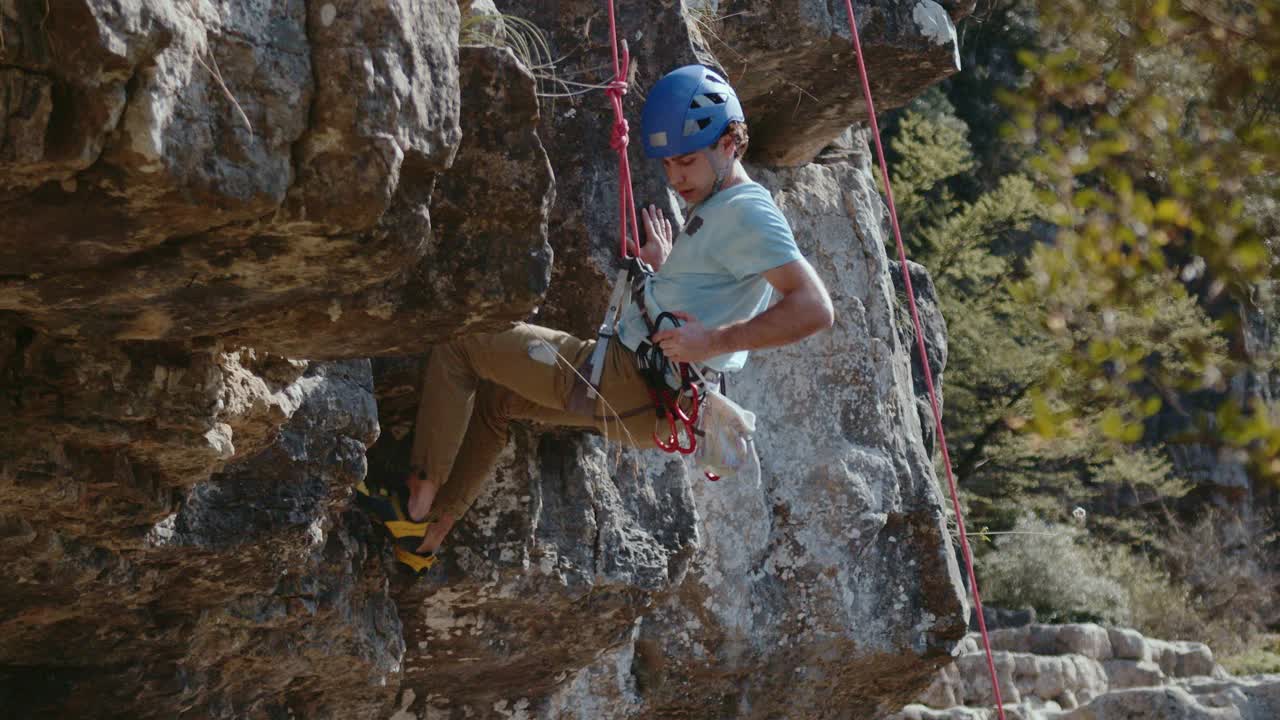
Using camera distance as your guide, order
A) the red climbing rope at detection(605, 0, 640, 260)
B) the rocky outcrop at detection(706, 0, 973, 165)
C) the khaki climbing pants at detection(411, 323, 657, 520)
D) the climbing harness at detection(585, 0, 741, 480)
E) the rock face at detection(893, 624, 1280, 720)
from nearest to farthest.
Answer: the climbing harness at detection(585, 0, 741, 480) < the khaki climbing pants at detection(411, 323, 657, 520) < the red climbing rope at detection(605, 0, 640, 260) < the rocky outcrop at detection(706, 0, 973, 165) < the rock face at detection(893, 624, 1280, 720)

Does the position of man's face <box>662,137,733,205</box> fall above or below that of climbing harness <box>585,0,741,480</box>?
Result: above

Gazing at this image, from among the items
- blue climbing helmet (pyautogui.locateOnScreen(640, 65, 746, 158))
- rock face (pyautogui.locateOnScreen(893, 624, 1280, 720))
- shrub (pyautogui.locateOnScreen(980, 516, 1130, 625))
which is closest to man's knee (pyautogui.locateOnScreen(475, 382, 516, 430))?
blue climbing helmet (pyautogui.locateOnScreen(640, 65, 746, 158))

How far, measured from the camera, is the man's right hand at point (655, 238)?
5.43 metres

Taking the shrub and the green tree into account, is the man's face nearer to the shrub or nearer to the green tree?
the green tree

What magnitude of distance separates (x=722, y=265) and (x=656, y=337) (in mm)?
299

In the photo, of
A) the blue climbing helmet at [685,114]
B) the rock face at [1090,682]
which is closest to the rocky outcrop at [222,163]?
the blue climbing helmet at [685,114]

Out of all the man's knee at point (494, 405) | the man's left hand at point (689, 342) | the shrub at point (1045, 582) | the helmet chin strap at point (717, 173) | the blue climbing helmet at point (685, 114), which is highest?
the blue climbing helmet at point (685, 114)

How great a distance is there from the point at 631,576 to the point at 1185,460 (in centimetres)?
2284

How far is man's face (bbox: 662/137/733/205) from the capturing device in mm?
4711

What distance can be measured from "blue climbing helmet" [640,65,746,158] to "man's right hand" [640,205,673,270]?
64cm

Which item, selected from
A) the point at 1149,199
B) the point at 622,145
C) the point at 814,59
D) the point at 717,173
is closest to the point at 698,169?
the point at 717,173

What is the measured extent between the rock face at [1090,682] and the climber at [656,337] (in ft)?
27.5

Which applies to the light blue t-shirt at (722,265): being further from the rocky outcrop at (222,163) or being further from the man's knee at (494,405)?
the rocky outcrop at (222,163)

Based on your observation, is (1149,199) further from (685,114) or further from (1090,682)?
(1090,682)
